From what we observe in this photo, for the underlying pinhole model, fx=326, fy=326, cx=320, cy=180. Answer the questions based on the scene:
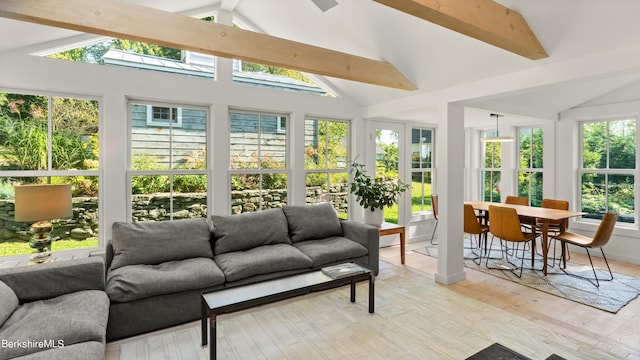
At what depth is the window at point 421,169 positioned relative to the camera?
5.79 metres

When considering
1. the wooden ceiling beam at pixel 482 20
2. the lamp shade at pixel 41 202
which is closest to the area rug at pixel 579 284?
the wooden ceiling beam at pixel 482 20

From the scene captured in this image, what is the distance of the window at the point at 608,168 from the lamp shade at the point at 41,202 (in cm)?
651

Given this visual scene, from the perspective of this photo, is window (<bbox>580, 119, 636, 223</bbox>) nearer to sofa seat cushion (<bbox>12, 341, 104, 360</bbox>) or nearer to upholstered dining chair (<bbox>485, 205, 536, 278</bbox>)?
upholstered dining chair (<bbox>485, 205, 536, 278</bbox>)

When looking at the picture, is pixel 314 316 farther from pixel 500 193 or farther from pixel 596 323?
pixel 500 193

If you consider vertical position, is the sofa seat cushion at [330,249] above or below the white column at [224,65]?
below

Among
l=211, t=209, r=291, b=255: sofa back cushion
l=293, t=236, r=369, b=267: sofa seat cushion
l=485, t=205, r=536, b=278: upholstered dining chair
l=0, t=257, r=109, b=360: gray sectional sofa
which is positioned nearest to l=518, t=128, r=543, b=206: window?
l=485, t=205, r=536, b=278: upholstered dining chair

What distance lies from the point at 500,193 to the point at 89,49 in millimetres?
6759

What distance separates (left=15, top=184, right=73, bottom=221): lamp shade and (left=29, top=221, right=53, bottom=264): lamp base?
0.24m

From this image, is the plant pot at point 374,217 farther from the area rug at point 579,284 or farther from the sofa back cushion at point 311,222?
the area rug at point 579,284

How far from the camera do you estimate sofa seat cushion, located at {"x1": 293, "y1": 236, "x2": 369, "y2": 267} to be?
344 centimetres

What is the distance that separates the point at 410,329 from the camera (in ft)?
8.70

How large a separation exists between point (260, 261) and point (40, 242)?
Result: 179 cm

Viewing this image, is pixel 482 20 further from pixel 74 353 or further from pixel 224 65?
pixel 74 353

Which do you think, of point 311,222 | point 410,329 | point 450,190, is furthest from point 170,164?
point 450,190
